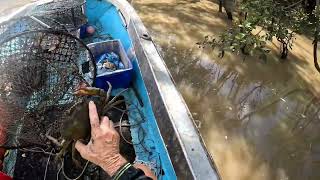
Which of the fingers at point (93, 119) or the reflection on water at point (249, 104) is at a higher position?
the fingers at point (93, 119)

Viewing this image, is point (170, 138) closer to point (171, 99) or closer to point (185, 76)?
point (171, 99)

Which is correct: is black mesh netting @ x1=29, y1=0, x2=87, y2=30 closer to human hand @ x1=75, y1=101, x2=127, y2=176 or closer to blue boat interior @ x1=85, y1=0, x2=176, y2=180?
blue boat interior @ x1=85, y1=0, x2=176, y2=180

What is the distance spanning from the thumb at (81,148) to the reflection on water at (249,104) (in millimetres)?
3226

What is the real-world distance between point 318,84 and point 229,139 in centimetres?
231

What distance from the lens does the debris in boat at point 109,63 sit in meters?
4.13

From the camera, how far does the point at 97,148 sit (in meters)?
2.38

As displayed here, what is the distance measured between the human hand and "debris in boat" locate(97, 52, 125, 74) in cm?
172

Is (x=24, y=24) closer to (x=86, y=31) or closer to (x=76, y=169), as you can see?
(x=86, y=31)

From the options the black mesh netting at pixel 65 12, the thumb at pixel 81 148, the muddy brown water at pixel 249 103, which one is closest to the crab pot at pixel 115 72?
the black mesh netting at pixel 65 12

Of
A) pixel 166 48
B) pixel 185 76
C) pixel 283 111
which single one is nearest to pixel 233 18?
pixel 166 48

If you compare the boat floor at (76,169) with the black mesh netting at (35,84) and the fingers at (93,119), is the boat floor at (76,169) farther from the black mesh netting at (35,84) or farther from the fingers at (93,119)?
the fingers at (93,119)

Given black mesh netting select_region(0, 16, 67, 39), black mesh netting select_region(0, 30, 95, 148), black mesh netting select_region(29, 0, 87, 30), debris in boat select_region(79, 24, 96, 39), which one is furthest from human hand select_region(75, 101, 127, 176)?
debris in boat select_region(79, 24, 96, 39)

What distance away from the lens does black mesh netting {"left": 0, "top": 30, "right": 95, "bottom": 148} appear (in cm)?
265

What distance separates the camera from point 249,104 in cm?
663
